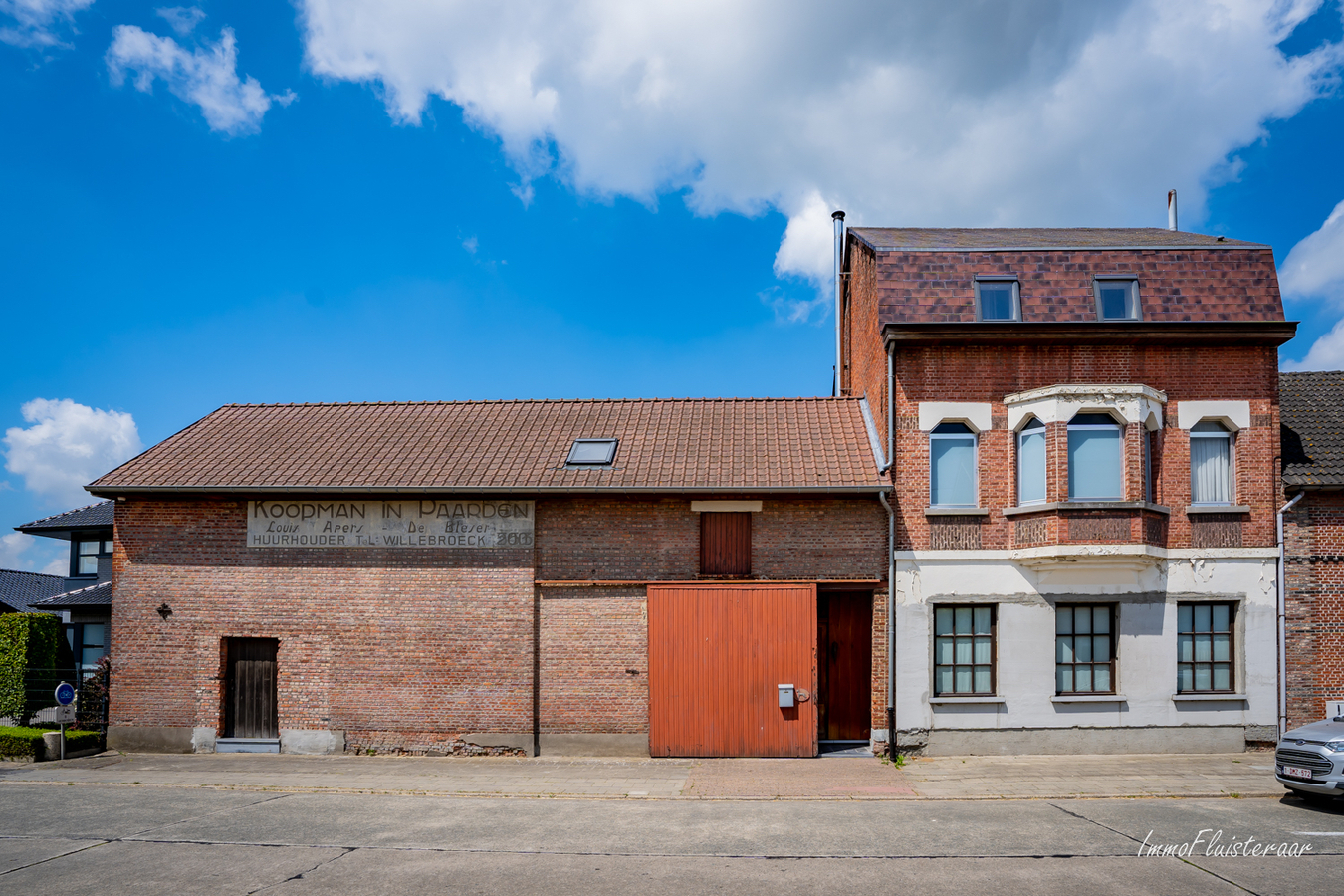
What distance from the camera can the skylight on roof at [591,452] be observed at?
52.3 ft

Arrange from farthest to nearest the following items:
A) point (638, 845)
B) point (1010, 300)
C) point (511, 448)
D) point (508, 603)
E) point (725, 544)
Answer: point (511, 448) < point (1010, 300) < point (725, 544) < point (508, 603) < point (638, 845)

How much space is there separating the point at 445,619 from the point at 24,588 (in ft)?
86.3

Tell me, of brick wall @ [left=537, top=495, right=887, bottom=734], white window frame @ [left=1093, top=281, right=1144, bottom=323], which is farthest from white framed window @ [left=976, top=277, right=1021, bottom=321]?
brick wall @ [left=537, top=495, right=887, bottom=734]

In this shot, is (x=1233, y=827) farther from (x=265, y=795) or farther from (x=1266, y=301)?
(x=265, y=795)

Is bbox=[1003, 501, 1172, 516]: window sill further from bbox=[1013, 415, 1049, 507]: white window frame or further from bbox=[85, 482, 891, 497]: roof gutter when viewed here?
bbox=[85, 482, 891, 497]: roof gutter

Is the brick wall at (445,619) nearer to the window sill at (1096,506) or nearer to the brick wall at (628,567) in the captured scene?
the brick wall at (628,567)

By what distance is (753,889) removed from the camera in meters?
8.28

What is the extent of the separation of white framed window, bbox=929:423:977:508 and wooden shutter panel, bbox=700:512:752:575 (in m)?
3.40

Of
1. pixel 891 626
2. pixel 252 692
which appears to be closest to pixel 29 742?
pixel 252 692

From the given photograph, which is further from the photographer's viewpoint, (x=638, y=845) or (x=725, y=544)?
(x=725, y=544)

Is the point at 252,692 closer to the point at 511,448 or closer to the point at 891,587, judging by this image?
the point at 511,448

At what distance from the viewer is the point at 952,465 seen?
1544cm

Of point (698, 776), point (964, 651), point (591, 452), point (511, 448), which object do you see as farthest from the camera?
point (511, 448)

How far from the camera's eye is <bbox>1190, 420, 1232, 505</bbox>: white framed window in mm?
15352
